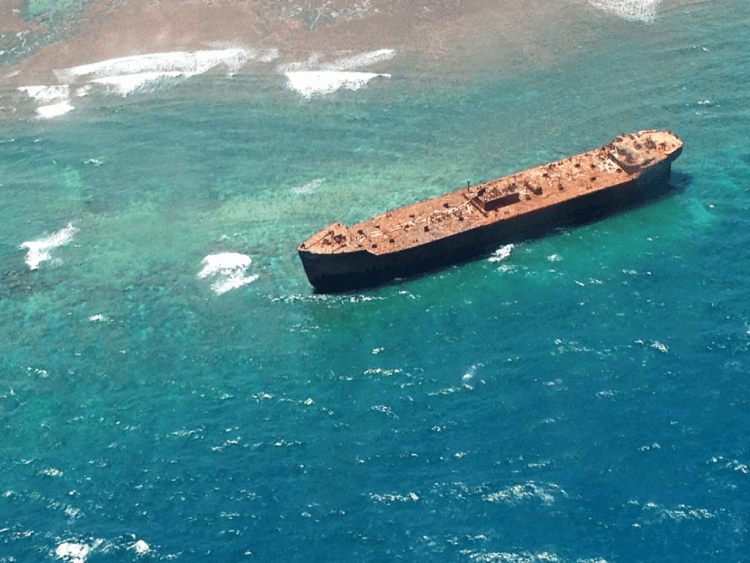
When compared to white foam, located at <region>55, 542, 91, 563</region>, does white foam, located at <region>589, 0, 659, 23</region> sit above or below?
above

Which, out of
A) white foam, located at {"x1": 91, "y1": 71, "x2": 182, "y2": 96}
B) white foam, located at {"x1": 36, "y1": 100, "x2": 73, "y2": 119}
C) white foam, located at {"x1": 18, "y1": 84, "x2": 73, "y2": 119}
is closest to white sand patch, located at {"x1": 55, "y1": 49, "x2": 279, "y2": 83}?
white foam, located at {"x1": 91, "y1": 71, "x2": 182, "y2": 96}

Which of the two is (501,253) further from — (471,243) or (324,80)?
(324,80)

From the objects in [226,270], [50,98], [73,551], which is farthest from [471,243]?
[50,98]

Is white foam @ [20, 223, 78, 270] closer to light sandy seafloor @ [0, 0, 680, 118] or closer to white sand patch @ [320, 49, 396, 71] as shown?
light sandy seafloor @ [0, 0, 680, 118]

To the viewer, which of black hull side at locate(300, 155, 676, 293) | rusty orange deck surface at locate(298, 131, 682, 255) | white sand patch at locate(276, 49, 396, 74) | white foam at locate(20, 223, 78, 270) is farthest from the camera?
white sand patch at locate(276, 49, 396, 74)

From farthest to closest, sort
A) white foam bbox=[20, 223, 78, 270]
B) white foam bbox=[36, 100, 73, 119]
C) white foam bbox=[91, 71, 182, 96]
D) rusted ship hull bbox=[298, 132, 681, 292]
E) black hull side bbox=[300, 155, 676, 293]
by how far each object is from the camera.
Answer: white foam bbox=[91, 71, 182, 96] < white foam bbox=[36, 100, 73, 119] < white foam bbox=[20, 223, 78, 270] < black hull side bbox=[300, 155, 676, 293] < rusted ship hull bbox=[298, 132, 681, 292]

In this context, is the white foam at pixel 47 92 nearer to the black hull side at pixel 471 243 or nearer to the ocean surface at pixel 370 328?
the ocean surface at pixel 370 328

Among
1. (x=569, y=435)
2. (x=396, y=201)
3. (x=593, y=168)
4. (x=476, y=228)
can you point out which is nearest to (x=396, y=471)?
(x=569, y=435)
